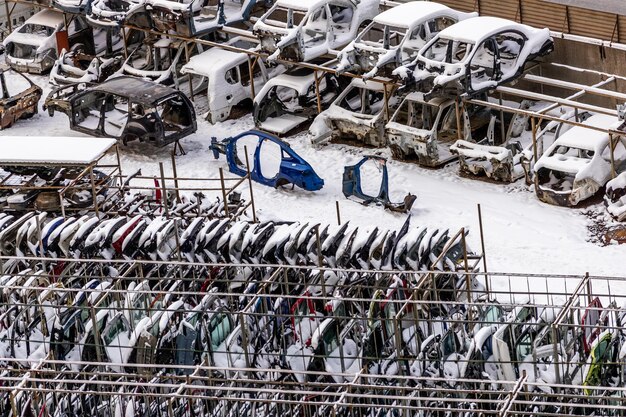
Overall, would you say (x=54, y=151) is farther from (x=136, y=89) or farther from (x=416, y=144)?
(x=416, y=144)

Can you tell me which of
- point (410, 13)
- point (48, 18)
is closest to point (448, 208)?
point (410, 13)

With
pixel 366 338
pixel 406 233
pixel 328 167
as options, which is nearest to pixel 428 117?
pixel 328 167

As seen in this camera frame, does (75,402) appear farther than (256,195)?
No

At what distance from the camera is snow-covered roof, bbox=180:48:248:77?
38.6 meters

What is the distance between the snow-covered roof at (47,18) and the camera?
42.5 m

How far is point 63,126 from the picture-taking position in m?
39.6

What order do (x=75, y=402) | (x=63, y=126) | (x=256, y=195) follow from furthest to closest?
(x=63, y=126), (x=256, y=195), (x=75, y=402)

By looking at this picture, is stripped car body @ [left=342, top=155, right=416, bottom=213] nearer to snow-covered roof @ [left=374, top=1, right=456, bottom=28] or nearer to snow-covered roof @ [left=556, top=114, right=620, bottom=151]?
snow-covered roof @ [left=556, top=114, right=620, bottom=151]

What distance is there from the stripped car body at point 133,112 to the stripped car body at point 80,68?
1.92 meters

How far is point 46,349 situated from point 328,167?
9313mm

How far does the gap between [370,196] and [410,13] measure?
3976mm

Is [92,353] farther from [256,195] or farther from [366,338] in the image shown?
[256,195]

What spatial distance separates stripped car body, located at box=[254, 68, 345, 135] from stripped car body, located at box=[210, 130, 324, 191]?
0.47 metres

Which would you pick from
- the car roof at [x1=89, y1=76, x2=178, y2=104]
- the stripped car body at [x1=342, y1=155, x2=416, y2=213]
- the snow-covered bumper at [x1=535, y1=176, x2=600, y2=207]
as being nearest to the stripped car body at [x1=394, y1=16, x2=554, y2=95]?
the stripped car body at [x1=342, y1=155, x2=416, y2=213]
